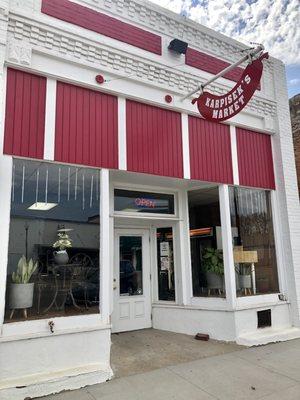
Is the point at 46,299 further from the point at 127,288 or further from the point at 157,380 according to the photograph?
the point at 127,288

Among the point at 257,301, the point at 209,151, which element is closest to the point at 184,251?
the point at 257,301

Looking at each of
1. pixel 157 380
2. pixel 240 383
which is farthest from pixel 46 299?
pixel 240 383

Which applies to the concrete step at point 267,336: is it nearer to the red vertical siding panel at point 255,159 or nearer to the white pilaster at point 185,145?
the red vertical siding panel at point 255,159

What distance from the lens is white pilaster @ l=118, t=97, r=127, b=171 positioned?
605cm

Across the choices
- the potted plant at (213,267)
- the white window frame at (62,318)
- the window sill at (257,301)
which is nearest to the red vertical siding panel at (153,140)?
the white window frame at (62,318)

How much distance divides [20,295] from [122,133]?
10.6 ft

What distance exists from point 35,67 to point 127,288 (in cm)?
483

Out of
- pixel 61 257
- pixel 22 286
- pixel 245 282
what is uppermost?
pixel 61 257

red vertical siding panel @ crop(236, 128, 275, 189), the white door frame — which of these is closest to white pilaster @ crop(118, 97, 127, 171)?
the white door frame

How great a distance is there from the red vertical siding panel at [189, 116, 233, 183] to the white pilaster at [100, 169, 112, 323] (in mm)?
2041

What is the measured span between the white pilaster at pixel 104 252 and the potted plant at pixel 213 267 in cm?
274

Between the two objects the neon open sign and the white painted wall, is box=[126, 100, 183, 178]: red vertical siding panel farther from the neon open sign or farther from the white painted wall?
the white painted wall

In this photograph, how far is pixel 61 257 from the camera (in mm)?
5488

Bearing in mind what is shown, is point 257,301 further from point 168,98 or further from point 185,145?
point 168,98
